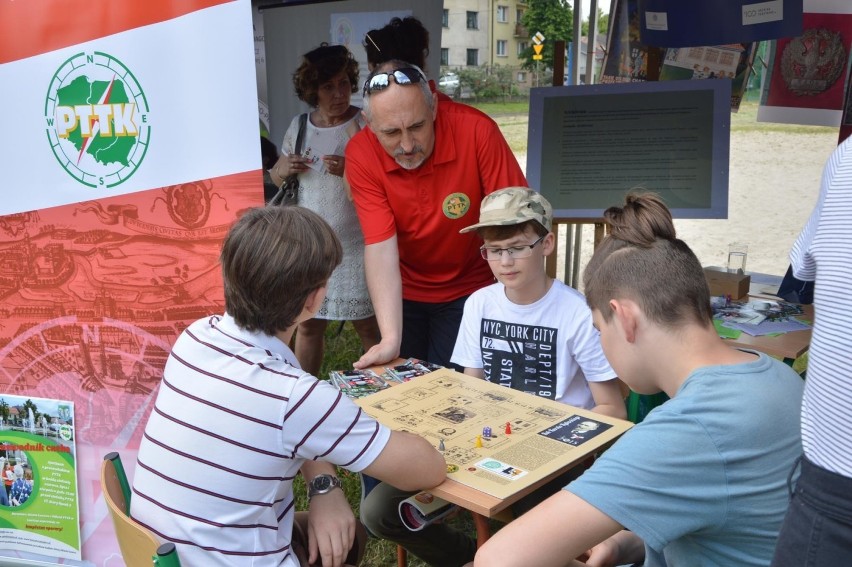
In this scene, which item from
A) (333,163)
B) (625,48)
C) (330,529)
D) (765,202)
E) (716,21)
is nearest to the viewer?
(330,529)

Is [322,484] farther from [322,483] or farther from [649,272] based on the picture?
[649,272]

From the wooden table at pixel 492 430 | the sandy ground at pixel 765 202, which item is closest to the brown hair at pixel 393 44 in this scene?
the wooden table at pixel 492 430

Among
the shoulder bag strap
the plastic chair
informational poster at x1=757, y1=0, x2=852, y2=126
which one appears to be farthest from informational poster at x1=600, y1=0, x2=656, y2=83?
the plastic chair

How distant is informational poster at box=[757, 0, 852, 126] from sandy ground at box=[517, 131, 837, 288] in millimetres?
1935

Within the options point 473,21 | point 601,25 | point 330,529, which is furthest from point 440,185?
→ point 473,21

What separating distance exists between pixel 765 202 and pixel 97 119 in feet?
34.4

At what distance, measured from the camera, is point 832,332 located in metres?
0.99

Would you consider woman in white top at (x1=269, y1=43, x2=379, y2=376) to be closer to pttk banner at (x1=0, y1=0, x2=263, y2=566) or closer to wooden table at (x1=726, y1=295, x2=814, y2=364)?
pttk banner at (x1=0, y1=0, x2=263, y2=566)

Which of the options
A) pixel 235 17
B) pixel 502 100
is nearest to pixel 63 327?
pixel 235 17

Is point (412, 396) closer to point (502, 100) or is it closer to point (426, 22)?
point (426, 22)

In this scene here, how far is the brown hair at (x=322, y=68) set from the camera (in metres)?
3.52

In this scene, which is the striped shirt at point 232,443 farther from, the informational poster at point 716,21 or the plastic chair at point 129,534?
the informational poster at point 716,21

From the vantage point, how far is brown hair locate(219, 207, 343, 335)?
1531 mm

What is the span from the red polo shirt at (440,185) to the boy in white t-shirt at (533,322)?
335mm
